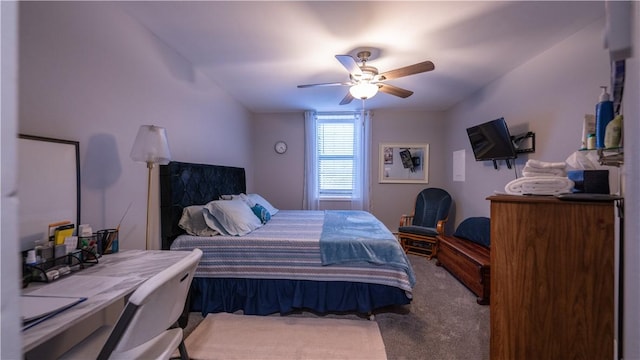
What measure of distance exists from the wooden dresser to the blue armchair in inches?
103

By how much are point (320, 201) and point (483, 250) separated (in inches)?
106

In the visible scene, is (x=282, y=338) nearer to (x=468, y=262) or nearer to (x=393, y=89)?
(x=468, y=262)

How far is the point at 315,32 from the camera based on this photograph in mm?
2041

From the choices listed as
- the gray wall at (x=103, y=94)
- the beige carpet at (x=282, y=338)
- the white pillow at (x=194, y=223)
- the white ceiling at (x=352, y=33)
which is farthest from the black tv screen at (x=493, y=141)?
the gray wall at (x=103, y=94)

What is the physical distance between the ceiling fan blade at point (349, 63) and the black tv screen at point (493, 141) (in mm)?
1749

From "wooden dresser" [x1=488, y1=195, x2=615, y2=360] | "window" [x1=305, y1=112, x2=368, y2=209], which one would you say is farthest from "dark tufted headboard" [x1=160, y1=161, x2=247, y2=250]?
"wooden dresser" [x1=488, y1=195, x2=615, y2=360]

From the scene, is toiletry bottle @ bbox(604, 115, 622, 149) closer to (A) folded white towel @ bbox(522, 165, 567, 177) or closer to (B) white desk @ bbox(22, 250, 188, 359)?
(A) folded white towel @ bbox(522, 165, 567, 177)

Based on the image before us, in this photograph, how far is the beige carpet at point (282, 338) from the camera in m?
1.73

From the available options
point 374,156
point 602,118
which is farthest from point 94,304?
point 374,156

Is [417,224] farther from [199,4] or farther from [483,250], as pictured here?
[199,4]

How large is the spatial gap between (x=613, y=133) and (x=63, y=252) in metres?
2.57

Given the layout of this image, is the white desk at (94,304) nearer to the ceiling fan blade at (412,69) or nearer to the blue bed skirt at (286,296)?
the blue bed skirt at (286,296)

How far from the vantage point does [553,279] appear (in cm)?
108

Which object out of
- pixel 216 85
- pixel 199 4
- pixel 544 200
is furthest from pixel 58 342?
pixel 216 85
